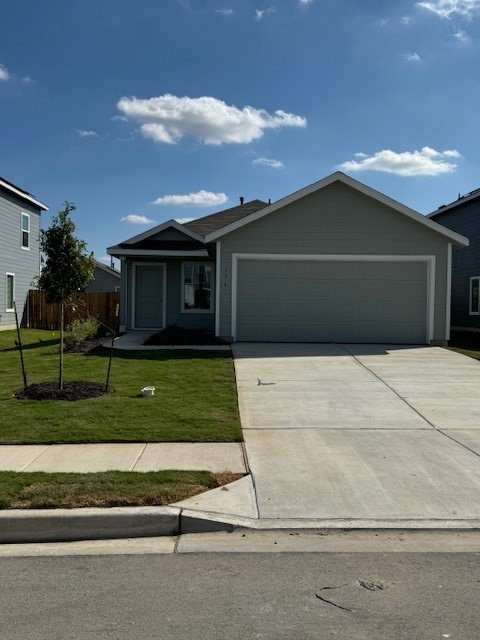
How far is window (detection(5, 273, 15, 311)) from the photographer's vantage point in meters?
24.8

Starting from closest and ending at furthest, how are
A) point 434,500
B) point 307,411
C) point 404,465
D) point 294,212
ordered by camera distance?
point 434,500 < point 404,465 < point 307,411 < point 294,212

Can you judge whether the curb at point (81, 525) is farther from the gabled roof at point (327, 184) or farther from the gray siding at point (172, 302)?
the gray siding at point (172, 302)

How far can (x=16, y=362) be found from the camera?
1370 cm

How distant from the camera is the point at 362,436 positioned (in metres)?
7.64

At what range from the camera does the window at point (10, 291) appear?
81.2 ft

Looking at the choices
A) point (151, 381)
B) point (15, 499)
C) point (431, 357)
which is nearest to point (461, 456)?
point (15, 499)

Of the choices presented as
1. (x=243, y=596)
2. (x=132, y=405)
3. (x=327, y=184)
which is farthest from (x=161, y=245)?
(x=243, y=596)

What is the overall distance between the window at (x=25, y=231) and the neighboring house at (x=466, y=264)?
18.8 meters

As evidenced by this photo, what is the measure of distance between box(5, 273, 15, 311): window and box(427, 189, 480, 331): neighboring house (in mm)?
18887

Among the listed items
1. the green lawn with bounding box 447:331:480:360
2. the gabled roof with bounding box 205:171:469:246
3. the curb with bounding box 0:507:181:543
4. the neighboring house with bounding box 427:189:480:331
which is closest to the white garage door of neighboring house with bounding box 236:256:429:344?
the gabled roof with bounding box 205:171:469:246

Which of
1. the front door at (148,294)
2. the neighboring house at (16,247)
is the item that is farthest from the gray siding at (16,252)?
the front door at (148,294)

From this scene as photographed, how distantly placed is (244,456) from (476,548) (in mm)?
2814

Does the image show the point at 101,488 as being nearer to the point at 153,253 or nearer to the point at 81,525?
the point at 81,525

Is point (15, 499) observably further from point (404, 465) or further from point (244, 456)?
point (404, 465)
